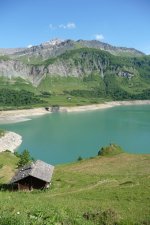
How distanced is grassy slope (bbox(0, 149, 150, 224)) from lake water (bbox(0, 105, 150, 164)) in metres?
38.3

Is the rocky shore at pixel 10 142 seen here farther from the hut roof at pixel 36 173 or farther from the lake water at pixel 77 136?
the hut roof at pixel 36 173

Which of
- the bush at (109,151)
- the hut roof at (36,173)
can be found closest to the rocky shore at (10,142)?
the bush at (109,151)

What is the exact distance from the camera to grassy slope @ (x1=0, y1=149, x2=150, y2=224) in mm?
19438

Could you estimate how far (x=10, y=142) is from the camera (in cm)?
12206

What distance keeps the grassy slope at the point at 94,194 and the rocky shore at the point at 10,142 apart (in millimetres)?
54493

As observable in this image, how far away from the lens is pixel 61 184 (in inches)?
1608

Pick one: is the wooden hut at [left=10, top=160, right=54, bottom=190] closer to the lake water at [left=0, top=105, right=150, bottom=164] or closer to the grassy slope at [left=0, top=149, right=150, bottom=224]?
the grassy slope at [left=0, top=149, right=150, bottom=224]

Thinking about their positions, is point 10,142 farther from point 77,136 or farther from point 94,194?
point 94,194

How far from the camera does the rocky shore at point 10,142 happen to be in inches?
4461

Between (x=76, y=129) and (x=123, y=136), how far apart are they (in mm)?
26802

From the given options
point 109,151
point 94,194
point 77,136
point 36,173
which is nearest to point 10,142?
point 77,136

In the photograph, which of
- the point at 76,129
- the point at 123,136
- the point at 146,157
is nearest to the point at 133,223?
the point at 146,157

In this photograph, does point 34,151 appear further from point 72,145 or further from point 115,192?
point 115,192

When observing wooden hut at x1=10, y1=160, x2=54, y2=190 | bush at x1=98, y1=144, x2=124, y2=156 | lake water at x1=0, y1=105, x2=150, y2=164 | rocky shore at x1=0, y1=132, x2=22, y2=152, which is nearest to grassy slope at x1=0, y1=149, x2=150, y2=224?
wooden hut at x1=10, y1=160, x2=54, y2=190
